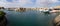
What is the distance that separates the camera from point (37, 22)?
296 centimetres

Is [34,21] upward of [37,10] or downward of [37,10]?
downward

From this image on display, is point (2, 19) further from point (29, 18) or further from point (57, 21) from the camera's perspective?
point (57, 21)

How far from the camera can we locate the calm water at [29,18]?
2934mm

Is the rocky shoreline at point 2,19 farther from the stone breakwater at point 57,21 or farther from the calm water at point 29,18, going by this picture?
the stone breakwater at point 57,21

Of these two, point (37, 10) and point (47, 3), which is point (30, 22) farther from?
point (47, 3)

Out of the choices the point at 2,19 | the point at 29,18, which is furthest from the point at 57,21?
the point at 2,19

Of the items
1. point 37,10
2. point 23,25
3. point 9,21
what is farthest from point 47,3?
point 9,21

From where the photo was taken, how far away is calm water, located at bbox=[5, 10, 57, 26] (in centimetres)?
293

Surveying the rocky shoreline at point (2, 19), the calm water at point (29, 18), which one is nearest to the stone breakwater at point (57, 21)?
the calm water at point (29, 18)

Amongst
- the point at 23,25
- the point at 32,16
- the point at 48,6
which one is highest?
the point at 48,6

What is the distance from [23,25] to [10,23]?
27 centimetres

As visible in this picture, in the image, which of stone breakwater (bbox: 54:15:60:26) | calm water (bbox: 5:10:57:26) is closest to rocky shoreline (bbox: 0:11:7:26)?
calm water (bbox: 5:10:57:26)

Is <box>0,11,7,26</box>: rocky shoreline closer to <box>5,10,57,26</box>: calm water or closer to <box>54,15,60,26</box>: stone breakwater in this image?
<box>5,10,57,26</box>: calm water

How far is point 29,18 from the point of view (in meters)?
2.95
